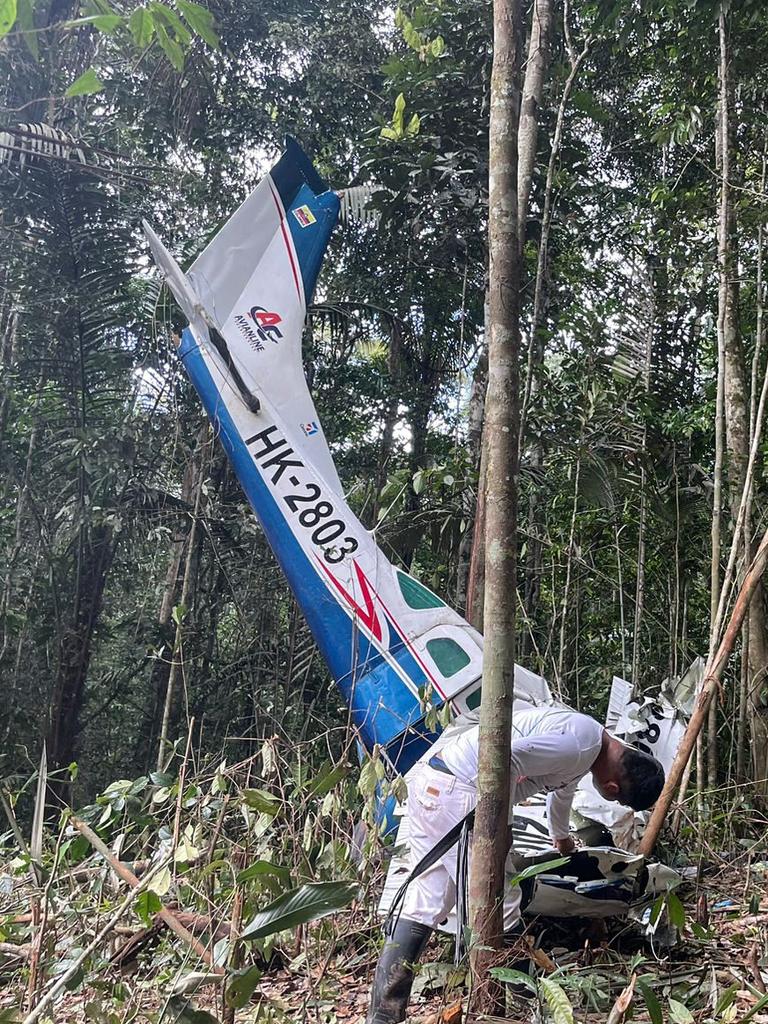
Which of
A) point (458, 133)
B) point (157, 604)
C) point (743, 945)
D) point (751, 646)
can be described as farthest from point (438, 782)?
point (157, 604)

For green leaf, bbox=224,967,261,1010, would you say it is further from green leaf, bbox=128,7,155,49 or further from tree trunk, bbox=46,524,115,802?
tree trunk, bbox=46,524,115,802

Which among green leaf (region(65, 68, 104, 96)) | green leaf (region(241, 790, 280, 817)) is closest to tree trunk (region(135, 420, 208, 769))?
green leaf (region(241, 790, 280, 817))

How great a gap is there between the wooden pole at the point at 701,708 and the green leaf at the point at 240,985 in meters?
2.25

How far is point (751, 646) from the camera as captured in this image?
5.62m

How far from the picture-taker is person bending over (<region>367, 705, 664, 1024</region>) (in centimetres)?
293

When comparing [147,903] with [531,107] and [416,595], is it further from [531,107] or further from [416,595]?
[531,107]

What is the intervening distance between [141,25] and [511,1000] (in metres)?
2.97

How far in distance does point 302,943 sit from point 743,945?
1664 millimetres

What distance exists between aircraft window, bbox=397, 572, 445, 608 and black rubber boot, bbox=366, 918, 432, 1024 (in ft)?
8.65

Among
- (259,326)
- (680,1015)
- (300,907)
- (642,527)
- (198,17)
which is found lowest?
(680,1015)

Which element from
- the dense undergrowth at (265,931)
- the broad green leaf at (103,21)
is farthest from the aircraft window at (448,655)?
the broad green leaf at (103,21)

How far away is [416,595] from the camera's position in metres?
5.57

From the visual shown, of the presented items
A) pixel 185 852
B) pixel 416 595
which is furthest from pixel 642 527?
pixel 185 852

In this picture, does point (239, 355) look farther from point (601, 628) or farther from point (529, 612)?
point (601, 628)
